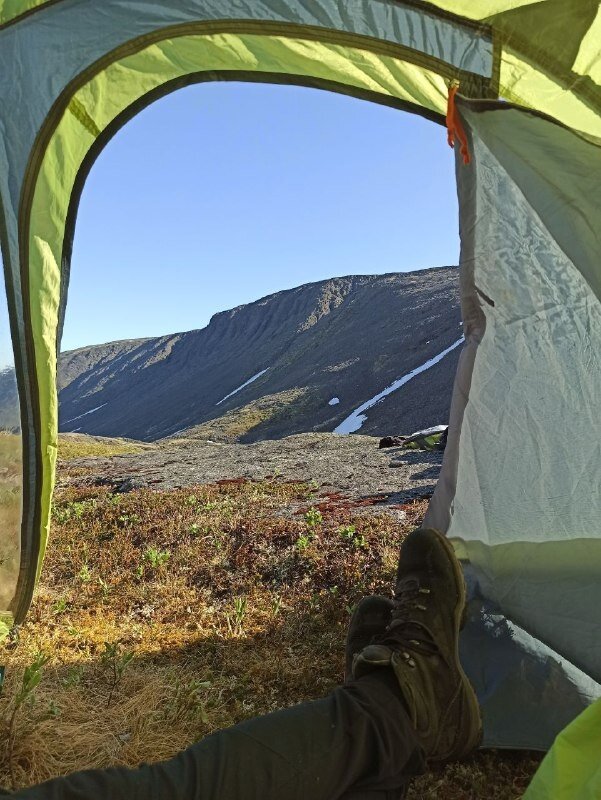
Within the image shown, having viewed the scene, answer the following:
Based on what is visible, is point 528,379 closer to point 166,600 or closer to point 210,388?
point 166,600

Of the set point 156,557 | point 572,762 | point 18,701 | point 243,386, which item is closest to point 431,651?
point 572,762

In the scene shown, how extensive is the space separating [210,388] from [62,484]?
12982 centimetres

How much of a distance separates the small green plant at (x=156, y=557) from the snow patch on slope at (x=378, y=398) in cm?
6144

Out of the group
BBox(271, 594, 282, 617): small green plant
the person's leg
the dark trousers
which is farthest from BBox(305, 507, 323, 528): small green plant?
the dark trousers

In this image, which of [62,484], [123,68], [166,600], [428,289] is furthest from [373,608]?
[428,289]

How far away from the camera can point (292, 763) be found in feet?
6.99

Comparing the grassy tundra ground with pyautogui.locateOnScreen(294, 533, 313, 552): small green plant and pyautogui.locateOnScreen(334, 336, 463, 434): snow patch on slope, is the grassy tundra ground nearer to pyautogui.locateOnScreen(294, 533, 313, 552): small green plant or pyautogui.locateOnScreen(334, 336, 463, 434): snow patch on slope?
pyautogui.locateOnScreen(294, 533, 313, 552): small green plant

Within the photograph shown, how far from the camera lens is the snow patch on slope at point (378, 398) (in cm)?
6962

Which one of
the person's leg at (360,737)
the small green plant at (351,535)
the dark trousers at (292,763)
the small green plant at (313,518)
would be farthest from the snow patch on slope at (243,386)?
the dark trousers at (292,763)

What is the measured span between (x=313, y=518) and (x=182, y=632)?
3.27 meters

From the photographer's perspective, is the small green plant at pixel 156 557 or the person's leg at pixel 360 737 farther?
the small green plant at pixel 156 557

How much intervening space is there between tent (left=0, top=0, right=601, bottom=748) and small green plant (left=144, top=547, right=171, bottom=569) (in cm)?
250

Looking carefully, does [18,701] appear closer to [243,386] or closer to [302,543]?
[302,543]

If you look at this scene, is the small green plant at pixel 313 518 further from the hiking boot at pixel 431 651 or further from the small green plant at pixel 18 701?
the small green plant at pixel 18 701
